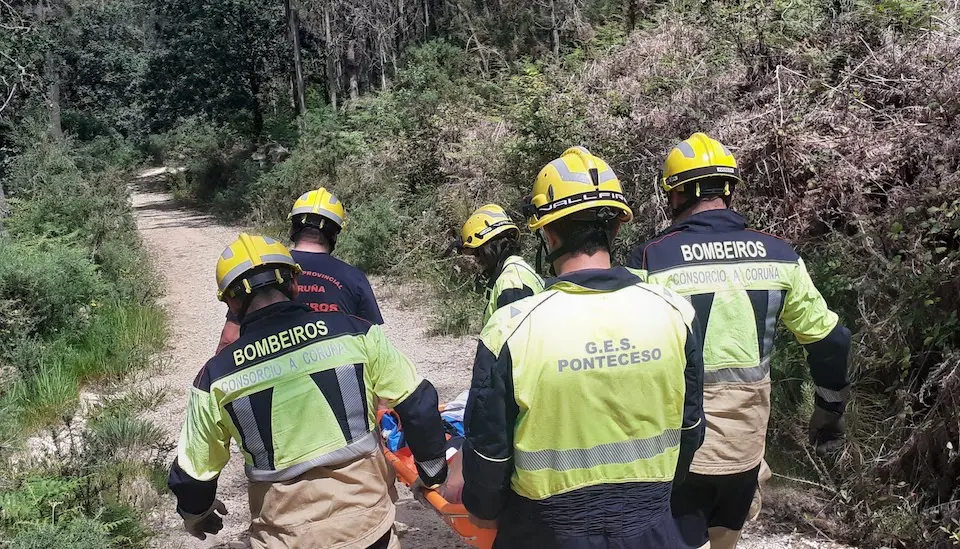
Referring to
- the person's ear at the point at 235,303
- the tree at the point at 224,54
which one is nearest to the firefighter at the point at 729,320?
the person's ear at the point at 235,303

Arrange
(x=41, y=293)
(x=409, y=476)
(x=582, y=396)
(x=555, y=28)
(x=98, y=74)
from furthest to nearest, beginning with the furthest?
(x=98, y=74), (x=555, y=28), (x=41, y=293), (x=409, y=476), (x=582, y=396)

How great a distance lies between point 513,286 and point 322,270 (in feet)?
Answer: 3.43

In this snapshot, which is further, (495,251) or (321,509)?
(495,251)

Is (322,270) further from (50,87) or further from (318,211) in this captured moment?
(50,87)

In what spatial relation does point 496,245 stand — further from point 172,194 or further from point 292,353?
point 172,194

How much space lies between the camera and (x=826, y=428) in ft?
9.82

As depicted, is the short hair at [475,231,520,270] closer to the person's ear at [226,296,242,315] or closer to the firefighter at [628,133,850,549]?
the firefighter at [628,133,850,549]

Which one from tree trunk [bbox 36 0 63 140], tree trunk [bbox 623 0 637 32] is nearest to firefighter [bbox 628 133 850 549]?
tree trunk [bbox 623 0 637 32]

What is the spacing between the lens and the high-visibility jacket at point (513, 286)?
363 centimetres

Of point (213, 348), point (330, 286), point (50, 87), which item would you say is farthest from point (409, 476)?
point (50, 87)

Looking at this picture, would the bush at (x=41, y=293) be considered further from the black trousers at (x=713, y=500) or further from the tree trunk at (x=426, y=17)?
the tree trunk at (x=426, y=17)

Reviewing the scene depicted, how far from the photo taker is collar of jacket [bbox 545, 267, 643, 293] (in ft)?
6.48

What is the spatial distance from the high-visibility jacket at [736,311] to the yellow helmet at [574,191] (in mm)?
642

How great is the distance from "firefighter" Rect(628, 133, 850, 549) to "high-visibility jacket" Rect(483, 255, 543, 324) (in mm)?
871
